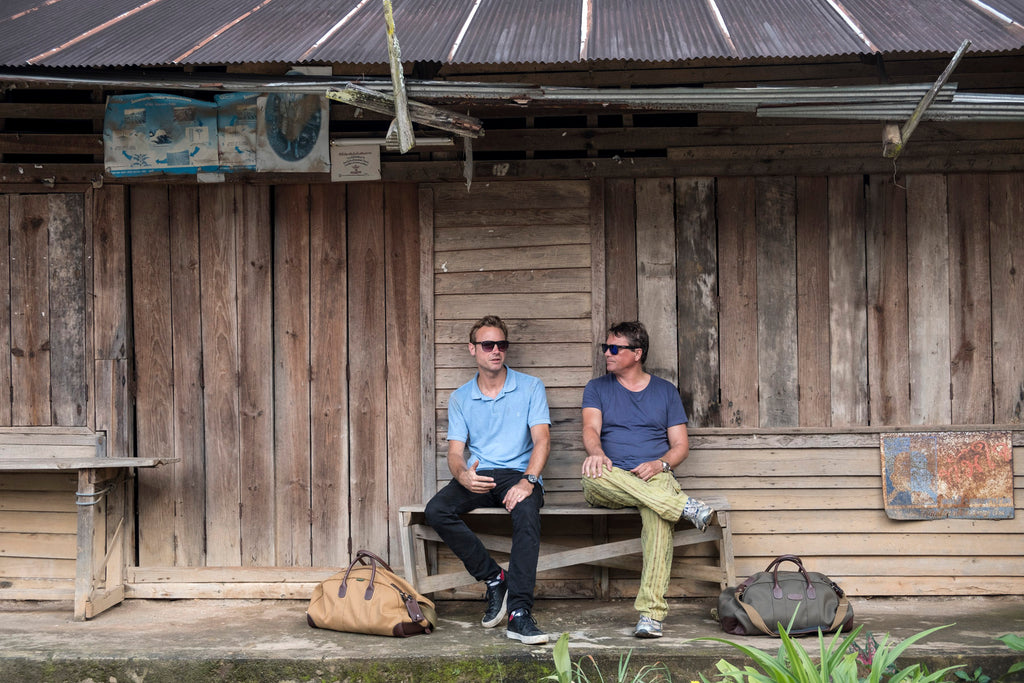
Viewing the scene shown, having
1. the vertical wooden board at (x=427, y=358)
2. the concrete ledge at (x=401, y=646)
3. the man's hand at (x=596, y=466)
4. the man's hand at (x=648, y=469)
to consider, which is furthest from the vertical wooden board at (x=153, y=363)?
the man's hand at (x=648, y=469)

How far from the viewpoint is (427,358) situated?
4.74 meters

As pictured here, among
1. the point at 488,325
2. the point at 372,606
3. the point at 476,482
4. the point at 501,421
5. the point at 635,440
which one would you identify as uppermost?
the point at 488,325

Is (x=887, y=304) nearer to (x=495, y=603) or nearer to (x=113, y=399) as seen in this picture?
(x=495, y=603)

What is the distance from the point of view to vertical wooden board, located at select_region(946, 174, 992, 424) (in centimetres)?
457

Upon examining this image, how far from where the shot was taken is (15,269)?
4.86m

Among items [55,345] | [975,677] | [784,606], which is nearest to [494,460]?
[784,606]

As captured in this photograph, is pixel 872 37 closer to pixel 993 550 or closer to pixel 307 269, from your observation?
pixel 993 550

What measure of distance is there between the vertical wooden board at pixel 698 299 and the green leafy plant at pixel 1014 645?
1.66 metres

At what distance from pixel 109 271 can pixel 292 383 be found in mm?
1160

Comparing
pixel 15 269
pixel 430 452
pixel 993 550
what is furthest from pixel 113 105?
pixel 993 550

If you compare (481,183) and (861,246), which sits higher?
(481,183)

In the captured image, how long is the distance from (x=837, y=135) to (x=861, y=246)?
584 millimetres

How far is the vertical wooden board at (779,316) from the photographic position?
15.2 feet

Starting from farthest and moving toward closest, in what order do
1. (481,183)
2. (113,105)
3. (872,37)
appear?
(481,183)
(113,105)
(872,37)
